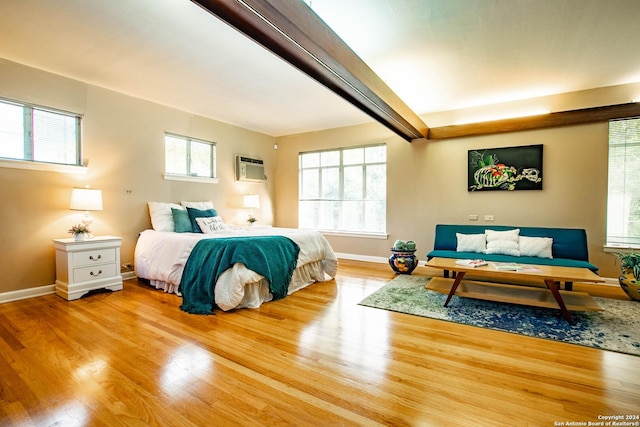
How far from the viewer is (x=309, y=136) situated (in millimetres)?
6715

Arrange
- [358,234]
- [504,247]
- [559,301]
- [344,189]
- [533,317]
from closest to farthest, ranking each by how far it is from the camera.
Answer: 1. [559,301]
2. [533,317]
3. [504,247]
4. [358,234]
5. [344,189]

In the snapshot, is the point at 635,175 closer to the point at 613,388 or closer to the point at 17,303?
the point at 613,388

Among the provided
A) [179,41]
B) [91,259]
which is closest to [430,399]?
[179,41]

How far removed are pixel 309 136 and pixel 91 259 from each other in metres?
→ 4.59

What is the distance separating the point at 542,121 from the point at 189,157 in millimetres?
5760

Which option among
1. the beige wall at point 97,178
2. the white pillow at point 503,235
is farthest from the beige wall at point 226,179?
the white pillow at point 503,235

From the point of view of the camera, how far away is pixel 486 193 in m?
5.00

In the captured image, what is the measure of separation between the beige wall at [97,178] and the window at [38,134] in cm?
12

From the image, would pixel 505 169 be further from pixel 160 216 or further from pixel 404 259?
pixel 160 216

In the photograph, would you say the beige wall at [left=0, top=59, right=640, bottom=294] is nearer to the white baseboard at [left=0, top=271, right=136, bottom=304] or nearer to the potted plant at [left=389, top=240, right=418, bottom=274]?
the white baseboard at [left=0, top=271, right=136, bottom=304]

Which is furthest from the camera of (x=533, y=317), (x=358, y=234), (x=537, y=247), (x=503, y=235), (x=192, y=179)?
(x=358, y=234)

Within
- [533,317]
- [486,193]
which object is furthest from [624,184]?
[533,317]

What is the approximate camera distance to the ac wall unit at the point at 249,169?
6120mm

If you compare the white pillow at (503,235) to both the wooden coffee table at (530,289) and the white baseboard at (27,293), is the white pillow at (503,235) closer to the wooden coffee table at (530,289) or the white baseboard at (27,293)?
the wooden coffee table at (530,289)
